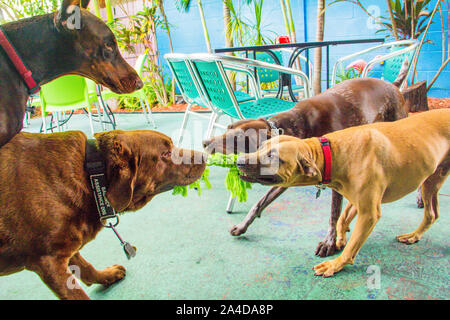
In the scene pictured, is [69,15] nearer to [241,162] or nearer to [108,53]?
[108,53]

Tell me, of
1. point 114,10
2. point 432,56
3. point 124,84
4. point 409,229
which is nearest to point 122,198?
point 124,84

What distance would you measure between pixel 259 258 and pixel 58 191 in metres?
1.14

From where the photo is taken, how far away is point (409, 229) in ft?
6.43

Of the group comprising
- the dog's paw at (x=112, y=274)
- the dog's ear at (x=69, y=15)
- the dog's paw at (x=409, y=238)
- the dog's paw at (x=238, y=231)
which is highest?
the dog's ear at (x=69, y=15)

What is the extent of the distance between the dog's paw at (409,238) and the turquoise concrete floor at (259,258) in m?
0.03

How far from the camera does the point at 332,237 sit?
1786mm

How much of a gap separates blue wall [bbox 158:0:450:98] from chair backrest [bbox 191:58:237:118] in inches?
160

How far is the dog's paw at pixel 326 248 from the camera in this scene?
69.1 inches

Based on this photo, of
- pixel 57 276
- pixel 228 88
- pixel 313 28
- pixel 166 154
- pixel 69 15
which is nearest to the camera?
pixel 57 276

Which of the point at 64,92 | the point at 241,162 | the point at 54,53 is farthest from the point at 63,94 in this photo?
the point at 241,162

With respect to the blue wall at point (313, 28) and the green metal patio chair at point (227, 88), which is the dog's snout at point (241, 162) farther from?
the blue wall at point (313, 28)

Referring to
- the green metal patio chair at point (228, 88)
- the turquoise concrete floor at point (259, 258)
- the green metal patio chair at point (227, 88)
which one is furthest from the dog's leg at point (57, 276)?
the green metal patio chair at point (227, 88)

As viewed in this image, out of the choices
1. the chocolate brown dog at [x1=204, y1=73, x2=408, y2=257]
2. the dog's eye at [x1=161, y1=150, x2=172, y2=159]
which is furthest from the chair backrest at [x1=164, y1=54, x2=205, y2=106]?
the dog's eye at [x1=161, y1=150, x2=172, y2=159]

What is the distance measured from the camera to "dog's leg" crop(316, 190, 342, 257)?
176cm
